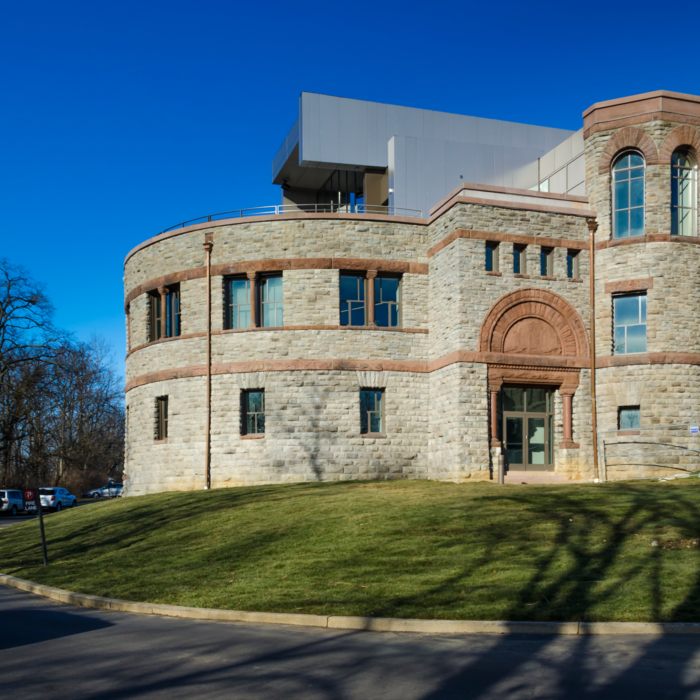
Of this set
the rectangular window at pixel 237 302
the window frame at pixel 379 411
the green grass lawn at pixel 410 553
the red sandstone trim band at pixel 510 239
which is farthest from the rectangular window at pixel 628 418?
the rectangular window at pixel 237 302

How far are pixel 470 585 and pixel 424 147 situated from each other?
25783mm

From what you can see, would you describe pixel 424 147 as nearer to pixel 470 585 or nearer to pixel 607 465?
pixel 607 465

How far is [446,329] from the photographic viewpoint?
2600 centimetres

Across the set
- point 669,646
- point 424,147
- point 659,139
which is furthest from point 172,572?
point 424,147

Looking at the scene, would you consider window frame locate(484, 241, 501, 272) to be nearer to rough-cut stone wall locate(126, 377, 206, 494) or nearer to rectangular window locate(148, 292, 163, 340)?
rough-cut stone wall locate(126, 377, 206, 494)

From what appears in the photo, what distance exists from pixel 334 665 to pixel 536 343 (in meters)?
19.3

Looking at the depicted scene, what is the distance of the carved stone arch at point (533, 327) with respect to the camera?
2534cm

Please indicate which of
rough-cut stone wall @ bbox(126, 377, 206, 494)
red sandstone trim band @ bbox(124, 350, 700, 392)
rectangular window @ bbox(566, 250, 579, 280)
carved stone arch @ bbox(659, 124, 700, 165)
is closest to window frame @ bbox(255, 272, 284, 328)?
red sandstone trim band @ bbox(124, 350, 700, 392)

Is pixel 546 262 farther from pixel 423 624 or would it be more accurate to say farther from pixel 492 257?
pixel 423 624

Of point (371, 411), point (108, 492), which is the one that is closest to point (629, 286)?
point (371, 411)

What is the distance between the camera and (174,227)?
30.1m

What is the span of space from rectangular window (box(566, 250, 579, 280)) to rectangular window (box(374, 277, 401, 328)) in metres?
5.76

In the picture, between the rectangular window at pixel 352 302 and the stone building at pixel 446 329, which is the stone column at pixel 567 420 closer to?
the stone building at pixel 446 329

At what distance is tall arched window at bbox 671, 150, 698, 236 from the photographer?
25969mm
